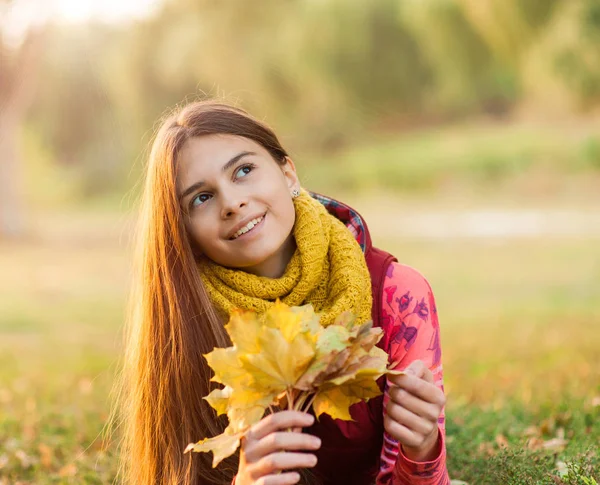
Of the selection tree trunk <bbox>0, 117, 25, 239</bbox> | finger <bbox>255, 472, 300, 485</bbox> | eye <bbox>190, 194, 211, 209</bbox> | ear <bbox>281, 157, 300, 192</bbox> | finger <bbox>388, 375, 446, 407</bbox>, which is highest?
tree trunk <bbox>0, 117, 25, 239</bbox>

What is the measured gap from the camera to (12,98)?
12.6m

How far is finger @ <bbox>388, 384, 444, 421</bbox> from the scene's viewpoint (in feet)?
5.64

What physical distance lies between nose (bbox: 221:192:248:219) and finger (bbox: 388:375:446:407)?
645 millimetres

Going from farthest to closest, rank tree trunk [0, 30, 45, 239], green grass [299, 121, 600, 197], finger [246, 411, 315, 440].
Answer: green grass [299, 121, 600, 197] → tree trunk [0, 30, 45, 239] → finger [246, 411, 315, 440]

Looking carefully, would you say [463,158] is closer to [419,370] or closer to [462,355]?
[462,355]

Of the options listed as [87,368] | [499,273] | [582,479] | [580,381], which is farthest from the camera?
[499,273]

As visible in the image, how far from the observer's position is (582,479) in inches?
81.2

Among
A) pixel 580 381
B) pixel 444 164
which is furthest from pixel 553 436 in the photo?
pixel 444 164

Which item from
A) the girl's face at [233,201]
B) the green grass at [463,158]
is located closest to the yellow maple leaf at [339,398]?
the girl's face at [233,201]

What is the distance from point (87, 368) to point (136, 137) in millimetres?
17317

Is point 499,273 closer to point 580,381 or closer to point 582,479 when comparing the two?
point 580,381

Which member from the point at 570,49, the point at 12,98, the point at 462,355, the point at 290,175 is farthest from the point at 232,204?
the point at 570,49

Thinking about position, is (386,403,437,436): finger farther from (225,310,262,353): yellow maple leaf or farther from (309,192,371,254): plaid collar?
(309,192,371,254): plaid collar

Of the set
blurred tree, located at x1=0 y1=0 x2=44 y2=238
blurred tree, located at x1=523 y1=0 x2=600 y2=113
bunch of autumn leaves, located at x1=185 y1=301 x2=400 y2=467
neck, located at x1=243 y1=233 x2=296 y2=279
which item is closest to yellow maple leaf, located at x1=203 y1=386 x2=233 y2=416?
bunch of autumn leaves, located at x1=185 y1=301 x2=400 y2=467
